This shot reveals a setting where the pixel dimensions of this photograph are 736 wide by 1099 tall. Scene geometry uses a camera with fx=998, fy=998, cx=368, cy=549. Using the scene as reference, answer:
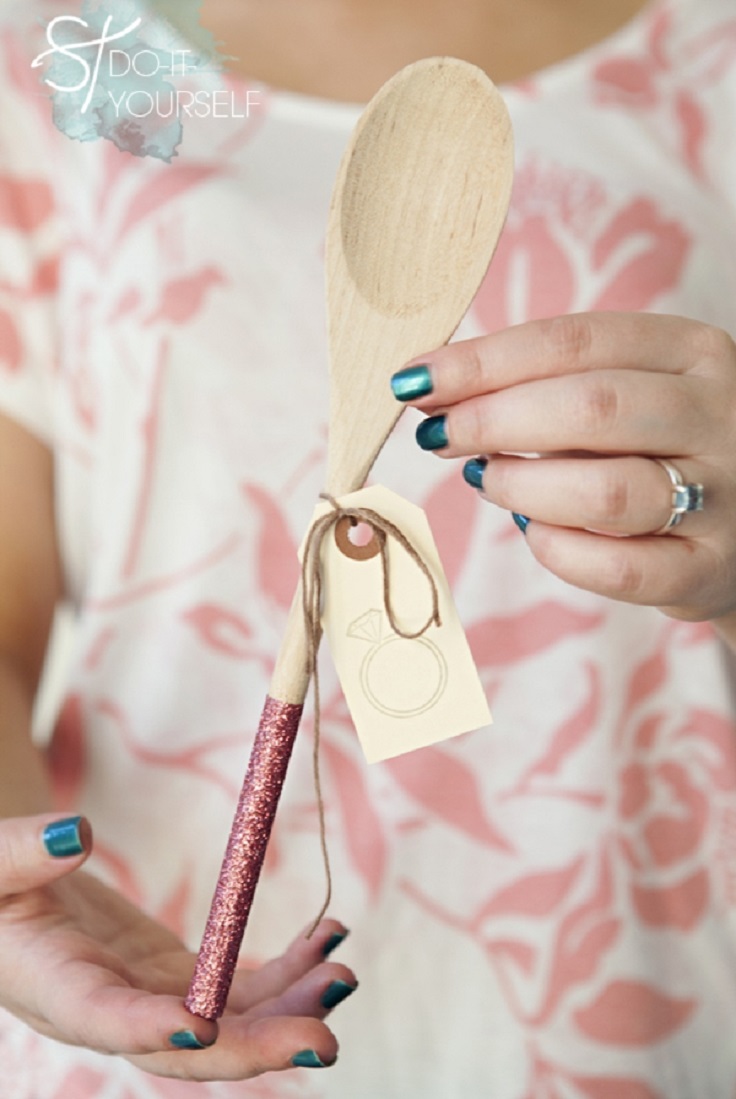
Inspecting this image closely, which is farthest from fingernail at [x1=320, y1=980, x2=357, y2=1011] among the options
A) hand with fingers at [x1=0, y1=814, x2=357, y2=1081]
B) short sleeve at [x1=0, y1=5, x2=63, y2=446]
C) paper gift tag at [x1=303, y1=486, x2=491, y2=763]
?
short sleeve at [x1=0, y1=5, x2=63, y2=446]

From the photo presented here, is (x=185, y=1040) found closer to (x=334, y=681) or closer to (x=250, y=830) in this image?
(x=250, y=830)

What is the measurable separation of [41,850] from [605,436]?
270 mm

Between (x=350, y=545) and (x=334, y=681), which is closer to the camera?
(x=350, y=545)

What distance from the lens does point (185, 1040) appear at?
1.22 ft

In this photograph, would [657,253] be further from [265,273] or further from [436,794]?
[436,794]

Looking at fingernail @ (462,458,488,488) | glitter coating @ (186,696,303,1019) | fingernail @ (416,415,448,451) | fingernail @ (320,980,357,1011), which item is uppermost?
fingernail @ (416,415,448,451)

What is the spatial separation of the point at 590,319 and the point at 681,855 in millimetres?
431

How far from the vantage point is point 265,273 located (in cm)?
67

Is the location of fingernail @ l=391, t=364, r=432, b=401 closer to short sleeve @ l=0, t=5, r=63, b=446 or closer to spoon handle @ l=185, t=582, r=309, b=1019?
spoon handle @ l=185, t=582, r=309, b=1019

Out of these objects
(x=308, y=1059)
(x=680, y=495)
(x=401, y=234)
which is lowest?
(x=308, y=1059)

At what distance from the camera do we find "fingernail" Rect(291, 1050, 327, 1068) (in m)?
0.38

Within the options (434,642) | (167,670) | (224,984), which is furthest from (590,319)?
(167,670)

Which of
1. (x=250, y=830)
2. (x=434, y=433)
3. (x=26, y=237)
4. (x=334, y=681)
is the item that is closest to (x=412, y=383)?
(x=434, y=433)

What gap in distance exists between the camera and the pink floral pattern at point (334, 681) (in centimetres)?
65
